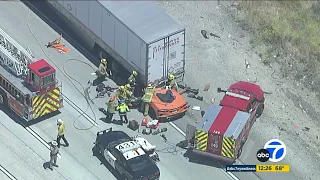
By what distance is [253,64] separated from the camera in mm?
46375

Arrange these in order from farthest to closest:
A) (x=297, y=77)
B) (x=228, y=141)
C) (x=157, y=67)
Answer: (x=297, y=77) < (x=157, y=67) < (x=228, y=141)

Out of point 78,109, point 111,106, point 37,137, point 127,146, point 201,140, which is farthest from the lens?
point 78,109

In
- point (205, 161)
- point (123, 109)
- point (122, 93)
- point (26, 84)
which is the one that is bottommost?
point (205, 161)

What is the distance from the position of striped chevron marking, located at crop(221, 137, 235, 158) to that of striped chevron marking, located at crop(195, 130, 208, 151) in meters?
0.80

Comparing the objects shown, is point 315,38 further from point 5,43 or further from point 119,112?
point 5,43

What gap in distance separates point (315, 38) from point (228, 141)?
12183mm

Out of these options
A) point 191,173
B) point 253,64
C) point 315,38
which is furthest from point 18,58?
point 315,38

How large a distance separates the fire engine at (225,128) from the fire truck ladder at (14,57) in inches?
311

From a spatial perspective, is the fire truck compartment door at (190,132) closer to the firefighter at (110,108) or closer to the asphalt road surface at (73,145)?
the asphalt road surface at (73,145)

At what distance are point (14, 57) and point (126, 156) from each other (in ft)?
24.2

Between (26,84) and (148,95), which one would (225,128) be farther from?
(26,84)

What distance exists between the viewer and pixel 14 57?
4044 cm

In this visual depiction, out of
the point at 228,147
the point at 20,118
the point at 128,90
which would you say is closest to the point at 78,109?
the point at 128,90

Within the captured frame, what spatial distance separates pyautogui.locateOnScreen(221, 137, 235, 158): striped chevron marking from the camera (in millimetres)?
38594
